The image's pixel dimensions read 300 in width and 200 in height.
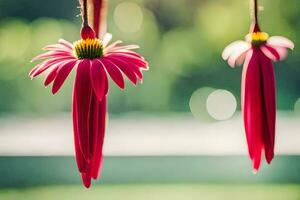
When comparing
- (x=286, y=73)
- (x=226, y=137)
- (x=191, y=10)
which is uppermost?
(x=191, y=10)

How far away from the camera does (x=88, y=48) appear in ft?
1.44

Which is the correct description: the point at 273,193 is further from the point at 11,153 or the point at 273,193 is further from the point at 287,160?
the point at 11,153

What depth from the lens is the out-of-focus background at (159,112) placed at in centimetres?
292

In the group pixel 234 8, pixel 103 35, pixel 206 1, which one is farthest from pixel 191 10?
pixel 103 35

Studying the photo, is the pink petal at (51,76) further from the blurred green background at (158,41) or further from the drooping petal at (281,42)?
the blurred green background at (158,41)

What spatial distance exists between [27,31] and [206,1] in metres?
1.15

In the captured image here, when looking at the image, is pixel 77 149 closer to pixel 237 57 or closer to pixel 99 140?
pixel 99 140

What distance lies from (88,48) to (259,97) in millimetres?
120

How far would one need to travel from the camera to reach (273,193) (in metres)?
2.90

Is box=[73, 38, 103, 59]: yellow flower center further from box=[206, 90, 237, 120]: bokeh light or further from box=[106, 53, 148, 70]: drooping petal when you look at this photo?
box=[206, 90, 237, 120]: bokeh light

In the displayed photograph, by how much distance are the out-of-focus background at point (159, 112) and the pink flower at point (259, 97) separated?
7.69ft

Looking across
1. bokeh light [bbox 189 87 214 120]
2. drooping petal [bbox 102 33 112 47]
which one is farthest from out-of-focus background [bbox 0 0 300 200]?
drooping petal [bbox 102 33 112 47]

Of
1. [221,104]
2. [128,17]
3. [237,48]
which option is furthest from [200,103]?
[237,48]

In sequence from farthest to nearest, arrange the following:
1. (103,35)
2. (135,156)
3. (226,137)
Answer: (226,137), (135,156), (103,35)
